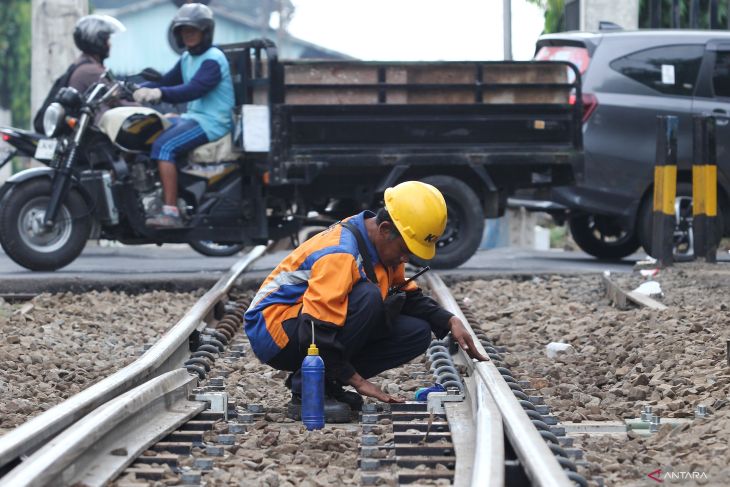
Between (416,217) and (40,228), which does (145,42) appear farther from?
(416,217)

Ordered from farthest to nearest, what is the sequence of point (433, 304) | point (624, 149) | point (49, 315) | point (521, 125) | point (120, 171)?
point (624, 149) < point (521, 125) < point (120, 171) < point (49, 315) < point (433, 304)

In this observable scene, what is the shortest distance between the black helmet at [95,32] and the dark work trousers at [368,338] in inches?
250

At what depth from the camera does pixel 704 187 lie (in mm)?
12055

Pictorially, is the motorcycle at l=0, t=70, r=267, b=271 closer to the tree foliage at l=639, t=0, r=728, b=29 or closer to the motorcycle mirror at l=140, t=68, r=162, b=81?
the motorcycle mirror at l=140, t=68, r=162, b=81

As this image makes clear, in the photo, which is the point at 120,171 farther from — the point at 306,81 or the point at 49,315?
the point at 49,315

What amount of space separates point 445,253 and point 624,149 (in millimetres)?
2069

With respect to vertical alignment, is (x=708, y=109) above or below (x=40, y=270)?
above

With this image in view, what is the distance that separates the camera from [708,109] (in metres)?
13.2

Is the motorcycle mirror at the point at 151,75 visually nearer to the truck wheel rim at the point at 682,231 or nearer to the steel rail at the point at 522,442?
the truck wheel rim at the point at 682,231

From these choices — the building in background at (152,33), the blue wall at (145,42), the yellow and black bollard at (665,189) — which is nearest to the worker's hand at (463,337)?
the yellow and black bollard at (665,189)

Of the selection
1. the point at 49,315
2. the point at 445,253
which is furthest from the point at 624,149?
the point at 49,315

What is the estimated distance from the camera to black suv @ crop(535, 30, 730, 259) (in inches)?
505

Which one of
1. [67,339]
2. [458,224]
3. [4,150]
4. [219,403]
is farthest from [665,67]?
[219,403]

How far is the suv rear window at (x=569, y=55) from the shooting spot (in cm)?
1296
